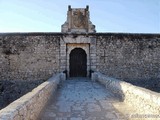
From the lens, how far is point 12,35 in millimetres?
14453

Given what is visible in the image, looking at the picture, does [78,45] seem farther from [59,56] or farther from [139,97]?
[139,97]

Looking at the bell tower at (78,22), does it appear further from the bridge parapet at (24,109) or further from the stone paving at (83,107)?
the bridge parapet at (24,109)

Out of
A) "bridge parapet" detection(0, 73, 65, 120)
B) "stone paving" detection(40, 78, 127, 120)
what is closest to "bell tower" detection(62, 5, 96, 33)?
"stone paving" detection(40, 78, 127, 120)

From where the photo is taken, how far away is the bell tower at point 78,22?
15.4 meters

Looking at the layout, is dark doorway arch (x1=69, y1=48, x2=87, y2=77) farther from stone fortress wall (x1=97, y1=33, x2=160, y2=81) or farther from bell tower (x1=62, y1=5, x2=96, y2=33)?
bell tower (x1=62, y1=5, x2=96, y2=33)

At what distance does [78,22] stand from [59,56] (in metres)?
2.95

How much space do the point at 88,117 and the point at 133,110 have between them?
52.3 inches

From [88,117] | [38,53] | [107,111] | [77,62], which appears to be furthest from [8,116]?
[77,62]

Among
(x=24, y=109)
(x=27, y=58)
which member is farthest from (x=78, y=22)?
(x=24, y=109)

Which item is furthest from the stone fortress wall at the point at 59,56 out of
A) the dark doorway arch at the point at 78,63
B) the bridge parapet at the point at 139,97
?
the bridge parapet at the point at 139,97

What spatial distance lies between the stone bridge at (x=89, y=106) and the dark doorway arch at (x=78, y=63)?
21.3 ft

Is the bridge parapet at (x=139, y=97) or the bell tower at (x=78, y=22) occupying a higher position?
the bell tower at (x=78, y=22)

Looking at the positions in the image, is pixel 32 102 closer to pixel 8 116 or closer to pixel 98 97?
pixel 8 116

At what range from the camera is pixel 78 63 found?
15.4 m
